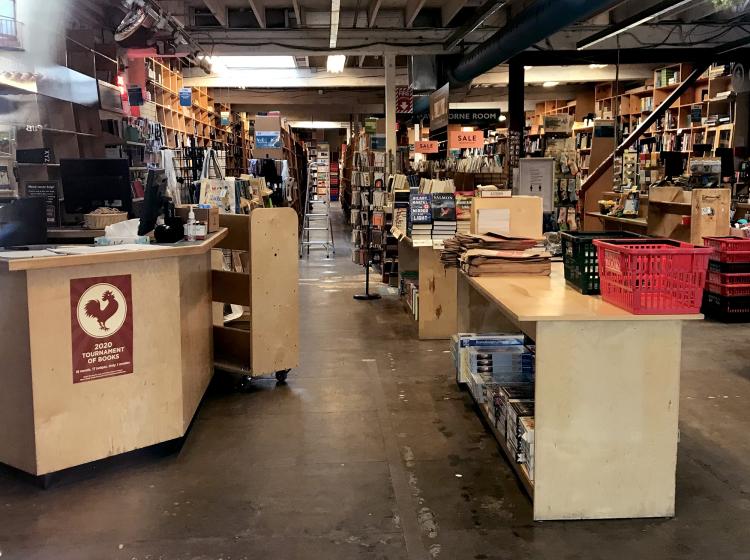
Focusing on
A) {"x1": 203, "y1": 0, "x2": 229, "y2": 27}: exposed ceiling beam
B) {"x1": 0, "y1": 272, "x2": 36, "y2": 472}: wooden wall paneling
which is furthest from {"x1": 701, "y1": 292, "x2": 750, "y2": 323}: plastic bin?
{"x1": 203, "y1": 0, "x2": 229, "y2": 27}: exposed ceiling beam

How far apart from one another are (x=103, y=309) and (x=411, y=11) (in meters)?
7.41

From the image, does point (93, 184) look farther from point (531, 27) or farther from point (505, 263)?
point (531, 27)

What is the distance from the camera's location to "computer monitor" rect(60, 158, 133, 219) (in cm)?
509

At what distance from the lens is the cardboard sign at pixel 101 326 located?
321 cm

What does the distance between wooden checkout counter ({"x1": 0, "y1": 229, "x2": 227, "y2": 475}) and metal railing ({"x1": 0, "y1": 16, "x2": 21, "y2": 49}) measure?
382cm

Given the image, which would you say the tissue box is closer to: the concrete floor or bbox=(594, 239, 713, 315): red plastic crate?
the concrete floor

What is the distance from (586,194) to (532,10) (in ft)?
18.9

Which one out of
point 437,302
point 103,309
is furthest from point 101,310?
point 437,302

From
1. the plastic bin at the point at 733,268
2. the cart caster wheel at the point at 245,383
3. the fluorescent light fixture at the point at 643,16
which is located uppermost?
the fluorescent light fixture at the point at 643,16

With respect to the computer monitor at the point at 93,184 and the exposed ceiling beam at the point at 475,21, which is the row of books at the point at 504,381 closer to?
the computer monitor at the point at 93,184

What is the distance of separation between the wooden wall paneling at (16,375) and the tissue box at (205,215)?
1157 millimetres

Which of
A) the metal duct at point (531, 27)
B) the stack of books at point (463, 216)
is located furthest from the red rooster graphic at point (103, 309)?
the metal duct at point (531, 27)

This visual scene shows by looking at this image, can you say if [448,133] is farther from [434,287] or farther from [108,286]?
[108,286]

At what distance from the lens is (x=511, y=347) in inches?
165
